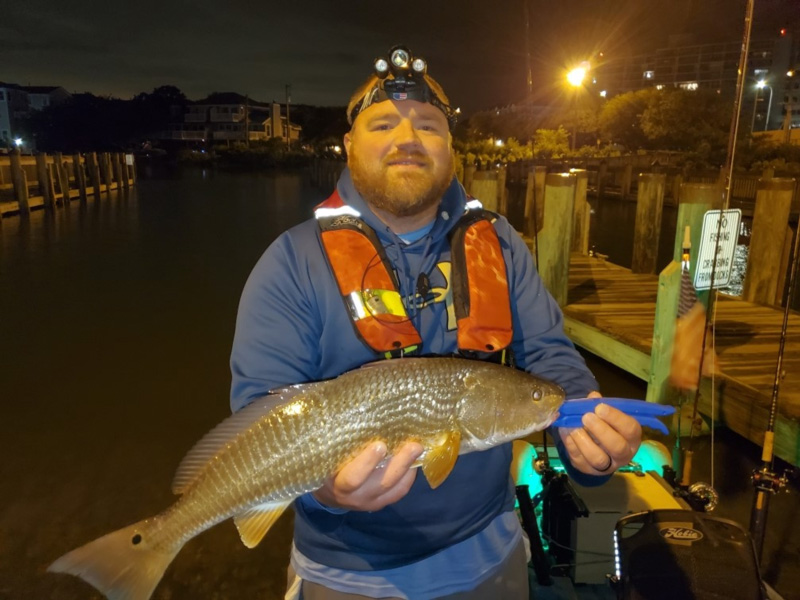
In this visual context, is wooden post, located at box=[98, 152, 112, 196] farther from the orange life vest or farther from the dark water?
the orange life vest

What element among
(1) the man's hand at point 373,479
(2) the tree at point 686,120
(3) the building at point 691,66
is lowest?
(1) the man's hand at point 373,479

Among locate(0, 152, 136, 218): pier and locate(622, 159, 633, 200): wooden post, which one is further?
locate(622, 159, 633, 200): wooden post

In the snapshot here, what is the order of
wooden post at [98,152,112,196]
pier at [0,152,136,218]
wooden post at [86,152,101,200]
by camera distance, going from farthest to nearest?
wooden post at [98,152,112,196], wooden post at [86,152,101,200], pier at [0,152,136,218]

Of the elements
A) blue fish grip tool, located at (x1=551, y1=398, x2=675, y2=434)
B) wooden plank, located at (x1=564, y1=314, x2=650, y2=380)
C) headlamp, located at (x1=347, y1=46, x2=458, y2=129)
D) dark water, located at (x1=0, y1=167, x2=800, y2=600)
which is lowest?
dark water, located at (x1=0, y1=167, x2=800, y2=600)

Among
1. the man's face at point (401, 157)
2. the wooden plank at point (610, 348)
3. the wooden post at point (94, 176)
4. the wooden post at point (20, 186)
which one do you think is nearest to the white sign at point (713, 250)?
the wooden plank at point (610, 348)

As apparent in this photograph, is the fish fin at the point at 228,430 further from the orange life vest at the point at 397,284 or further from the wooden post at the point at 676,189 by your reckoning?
the wooden post at the point at 676,189

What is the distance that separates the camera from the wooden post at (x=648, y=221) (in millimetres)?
10734

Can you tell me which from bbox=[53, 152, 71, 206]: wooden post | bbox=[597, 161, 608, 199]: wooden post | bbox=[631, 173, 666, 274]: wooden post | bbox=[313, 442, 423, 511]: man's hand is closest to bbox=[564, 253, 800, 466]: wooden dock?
bbox=[631, 173, 666, 274]: wooden post

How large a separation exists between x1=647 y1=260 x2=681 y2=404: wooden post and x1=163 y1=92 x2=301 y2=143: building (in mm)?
97612

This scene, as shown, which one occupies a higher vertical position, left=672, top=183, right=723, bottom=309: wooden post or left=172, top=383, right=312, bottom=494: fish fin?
left=672, top=183, right=723, bottom=309: wooden post

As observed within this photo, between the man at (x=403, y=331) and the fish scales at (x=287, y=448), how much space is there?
11 centimetres

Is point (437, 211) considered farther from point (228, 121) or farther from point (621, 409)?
point (228, 121)

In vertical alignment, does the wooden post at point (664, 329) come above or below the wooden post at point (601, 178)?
below

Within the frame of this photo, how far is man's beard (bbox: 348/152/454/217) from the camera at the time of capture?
254 centimetres
